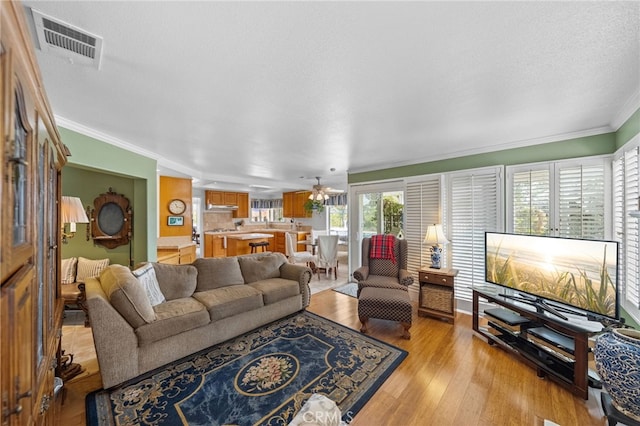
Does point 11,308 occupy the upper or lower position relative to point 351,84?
lower

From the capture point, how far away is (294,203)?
26.8 ft

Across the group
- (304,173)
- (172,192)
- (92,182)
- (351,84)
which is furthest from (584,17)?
(172,192)

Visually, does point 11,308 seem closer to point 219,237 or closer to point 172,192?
point 172,192

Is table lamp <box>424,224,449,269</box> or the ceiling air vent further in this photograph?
table lamp <box>424,224,449,269</box>

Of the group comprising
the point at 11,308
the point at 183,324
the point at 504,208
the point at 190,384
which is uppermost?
the point at 504,208

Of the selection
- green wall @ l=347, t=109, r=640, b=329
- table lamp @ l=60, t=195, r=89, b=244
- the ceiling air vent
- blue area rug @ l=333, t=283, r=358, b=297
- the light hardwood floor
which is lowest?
blue area rug @ l=333, t=283, r=358, b=297

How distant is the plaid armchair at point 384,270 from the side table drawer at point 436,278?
214 mm

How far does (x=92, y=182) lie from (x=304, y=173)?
3.63 metres

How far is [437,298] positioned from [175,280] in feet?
11.3

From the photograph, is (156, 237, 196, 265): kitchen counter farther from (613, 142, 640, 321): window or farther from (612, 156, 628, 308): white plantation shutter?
(612, 156, 628, 308): white plantation shutter

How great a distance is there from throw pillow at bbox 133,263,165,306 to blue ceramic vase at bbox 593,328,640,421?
370 centimetres

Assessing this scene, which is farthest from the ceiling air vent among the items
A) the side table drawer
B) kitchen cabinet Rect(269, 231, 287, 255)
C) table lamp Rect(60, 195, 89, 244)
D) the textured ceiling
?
kitchen cabinet Rect(269, 231, 287, 255)

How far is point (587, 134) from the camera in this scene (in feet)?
8.98

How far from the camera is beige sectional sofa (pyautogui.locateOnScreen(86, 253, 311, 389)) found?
1.98m
